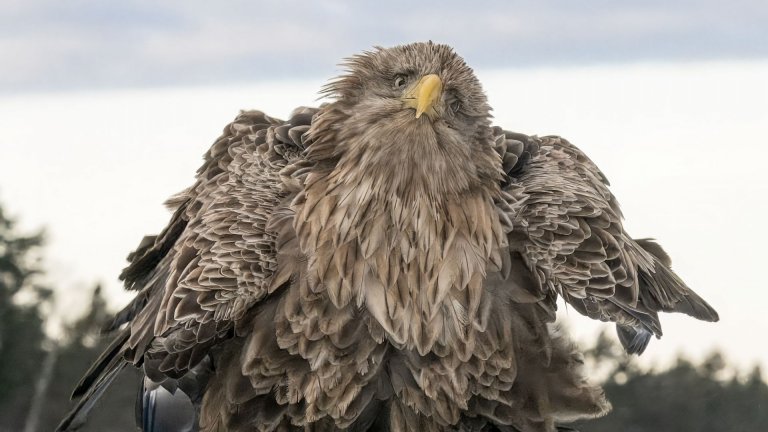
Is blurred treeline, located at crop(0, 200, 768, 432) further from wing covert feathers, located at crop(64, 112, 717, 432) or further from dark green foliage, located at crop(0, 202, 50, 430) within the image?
wing covert feathers, located at crop(64, 112, 717, 432)

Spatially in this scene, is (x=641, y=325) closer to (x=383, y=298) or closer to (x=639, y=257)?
(x=639, y=257)

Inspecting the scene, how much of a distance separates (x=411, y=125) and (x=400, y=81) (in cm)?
33

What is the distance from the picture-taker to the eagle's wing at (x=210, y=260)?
6.69 m

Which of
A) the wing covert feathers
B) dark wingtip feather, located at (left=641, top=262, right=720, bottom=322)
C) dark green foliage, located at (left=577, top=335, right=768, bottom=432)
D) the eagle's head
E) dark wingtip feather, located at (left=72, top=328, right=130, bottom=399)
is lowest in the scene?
dark green foliage, located at (left=577, top=335, right=768, bottom=432)

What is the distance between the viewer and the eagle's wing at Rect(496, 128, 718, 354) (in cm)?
690

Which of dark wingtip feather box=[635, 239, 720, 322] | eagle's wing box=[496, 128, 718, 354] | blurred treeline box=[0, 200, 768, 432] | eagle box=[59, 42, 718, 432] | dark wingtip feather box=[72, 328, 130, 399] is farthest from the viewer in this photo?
blurred treeline box=[0, 200, 768, 432]

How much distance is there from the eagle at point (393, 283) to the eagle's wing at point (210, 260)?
16mm

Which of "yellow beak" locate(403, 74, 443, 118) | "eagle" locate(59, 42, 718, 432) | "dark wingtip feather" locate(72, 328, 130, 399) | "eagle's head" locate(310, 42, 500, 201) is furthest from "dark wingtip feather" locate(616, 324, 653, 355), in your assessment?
"dark wingtip feather" locate(72, 328, 130, 399)

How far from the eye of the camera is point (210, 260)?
686 cm

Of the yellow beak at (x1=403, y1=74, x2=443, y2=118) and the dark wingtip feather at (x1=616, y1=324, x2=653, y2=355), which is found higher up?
the yellow beak at (x1=403, y1=74, x2=443, y2=118)

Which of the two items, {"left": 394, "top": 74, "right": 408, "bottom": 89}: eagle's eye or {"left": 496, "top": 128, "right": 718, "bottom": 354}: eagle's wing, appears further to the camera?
{"left": 496, "top": 128, "right": 718, "bottom": 354}: eagle's wing

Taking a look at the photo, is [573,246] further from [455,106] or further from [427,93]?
[427,93]

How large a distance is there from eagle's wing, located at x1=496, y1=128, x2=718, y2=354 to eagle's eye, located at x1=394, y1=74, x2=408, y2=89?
1.06 metres

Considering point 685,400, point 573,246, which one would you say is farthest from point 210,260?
point 685,400
